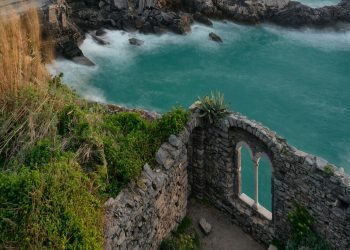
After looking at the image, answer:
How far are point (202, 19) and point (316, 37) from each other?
676cm

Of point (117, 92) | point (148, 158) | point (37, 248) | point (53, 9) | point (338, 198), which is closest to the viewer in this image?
point (37, 248)

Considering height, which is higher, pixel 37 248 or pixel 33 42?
pixel 33 42

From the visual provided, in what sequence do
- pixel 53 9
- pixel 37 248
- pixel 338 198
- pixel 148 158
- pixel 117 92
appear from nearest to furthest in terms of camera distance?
pixel 37 248 → pixel 338 198 → pixel 148 158 → pixel 117 92 → pixel 53 9

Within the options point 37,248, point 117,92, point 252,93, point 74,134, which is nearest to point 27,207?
point 37,248

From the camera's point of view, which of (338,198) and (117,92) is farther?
(117,92)

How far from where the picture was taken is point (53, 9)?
78.4ft

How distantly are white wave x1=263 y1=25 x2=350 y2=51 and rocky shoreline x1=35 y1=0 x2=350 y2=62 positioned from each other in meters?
0.53

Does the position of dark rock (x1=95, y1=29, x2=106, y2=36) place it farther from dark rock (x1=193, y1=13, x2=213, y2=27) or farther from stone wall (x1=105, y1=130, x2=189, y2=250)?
stone wall (x1=105, y1=130, x2=189, y2=250)

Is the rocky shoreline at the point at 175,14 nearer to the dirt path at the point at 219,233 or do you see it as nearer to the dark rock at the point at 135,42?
the dark rock at the point at 135,42

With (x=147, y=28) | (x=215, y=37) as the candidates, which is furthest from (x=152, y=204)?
(x=147, y=28)

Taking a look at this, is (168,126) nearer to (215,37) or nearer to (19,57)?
(19,57)

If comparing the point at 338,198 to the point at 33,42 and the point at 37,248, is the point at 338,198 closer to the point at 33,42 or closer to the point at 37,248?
the point at 37,248

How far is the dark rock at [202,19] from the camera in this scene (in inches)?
1102

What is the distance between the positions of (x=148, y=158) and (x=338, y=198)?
14.8ft
